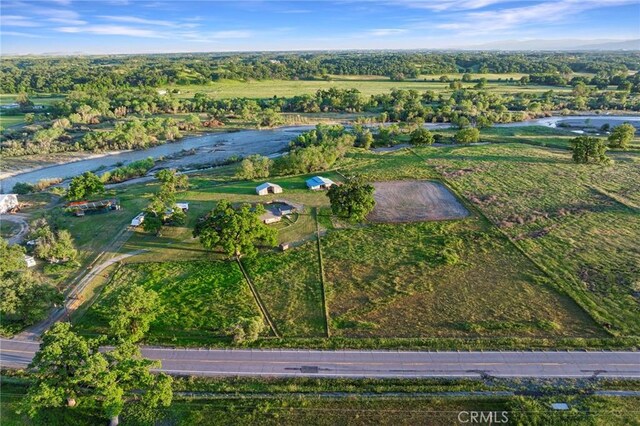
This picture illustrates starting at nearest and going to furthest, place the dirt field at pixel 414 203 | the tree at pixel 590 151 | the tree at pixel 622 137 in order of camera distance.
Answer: the dirt field at pixel 414 203 < the tree at pixel 590 151 < the tree at pixel 622 137

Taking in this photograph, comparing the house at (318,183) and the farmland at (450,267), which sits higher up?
the house at (318,183)

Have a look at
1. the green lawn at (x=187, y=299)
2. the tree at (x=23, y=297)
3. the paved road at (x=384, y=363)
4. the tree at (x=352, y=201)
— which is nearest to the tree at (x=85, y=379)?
the paved road at (x=384, y=363)

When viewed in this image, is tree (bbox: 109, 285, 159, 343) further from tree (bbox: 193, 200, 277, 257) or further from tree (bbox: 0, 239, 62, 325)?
tree (bbox: 193, 200, 277, 257)

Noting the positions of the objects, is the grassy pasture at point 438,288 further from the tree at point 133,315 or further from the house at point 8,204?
the house at point 8,204

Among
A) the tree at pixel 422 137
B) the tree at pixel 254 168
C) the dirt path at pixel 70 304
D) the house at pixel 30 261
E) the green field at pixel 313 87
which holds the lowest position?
the dirt path at pixel 70 304

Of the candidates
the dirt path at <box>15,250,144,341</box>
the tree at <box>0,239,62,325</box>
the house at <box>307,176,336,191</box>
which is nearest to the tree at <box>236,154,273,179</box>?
the house at <box>307,176,336,191</box>

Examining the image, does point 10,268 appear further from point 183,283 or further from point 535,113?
point 535,113
